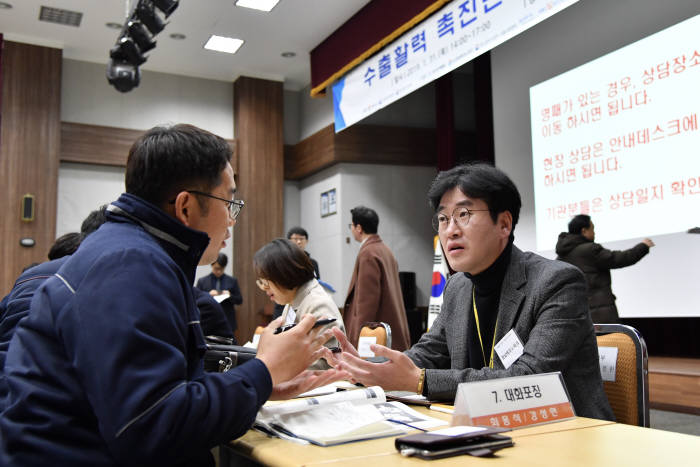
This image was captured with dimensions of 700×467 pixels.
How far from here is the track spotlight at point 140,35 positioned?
15.9 feet

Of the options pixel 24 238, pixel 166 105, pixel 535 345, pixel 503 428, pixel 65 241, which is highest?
pixel 166 105

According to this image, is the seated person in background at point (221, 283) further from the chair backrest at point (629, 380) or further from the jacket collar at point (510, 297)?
the chair backrest at point (629, 380)

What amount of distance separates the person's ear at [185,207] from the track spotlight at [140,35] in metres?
4.24

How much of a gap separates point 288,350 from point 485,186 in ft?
2.88

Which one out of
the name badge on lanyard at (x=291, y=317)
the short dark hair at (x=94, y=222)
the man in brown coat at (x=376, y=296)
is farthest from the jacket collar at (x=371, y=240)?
the short dark hair at (x=94, y=222)

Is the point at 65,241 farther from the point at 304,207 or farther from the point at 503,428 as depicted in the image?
the point at 304,207

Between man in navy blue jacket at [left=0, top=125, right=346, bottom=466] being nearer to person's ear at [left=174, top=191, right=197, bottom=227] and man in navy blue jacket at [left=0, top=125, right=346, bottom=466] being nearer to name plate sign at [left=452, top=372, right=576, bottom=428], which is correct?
person's ear at [left=174, top=191, right=197, bottom=227]

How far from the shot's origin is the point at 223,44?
692cm

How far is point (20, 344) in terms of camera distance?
1001 millimetres

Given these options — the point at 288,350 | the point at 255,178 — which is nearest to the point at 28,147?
the point at 255,178

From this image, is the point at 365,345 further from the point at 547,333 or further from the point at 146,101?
the point at 146,101

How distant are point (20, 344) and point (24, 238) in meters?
6.35

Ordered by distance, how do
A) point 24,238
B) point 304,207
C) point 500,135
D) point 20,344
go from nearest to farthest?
point 20,344, point 500,135, point 24,238, point 304,207

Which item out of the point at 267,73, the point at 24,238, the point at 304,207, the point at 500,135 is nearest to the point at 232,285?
the point at 304,207
